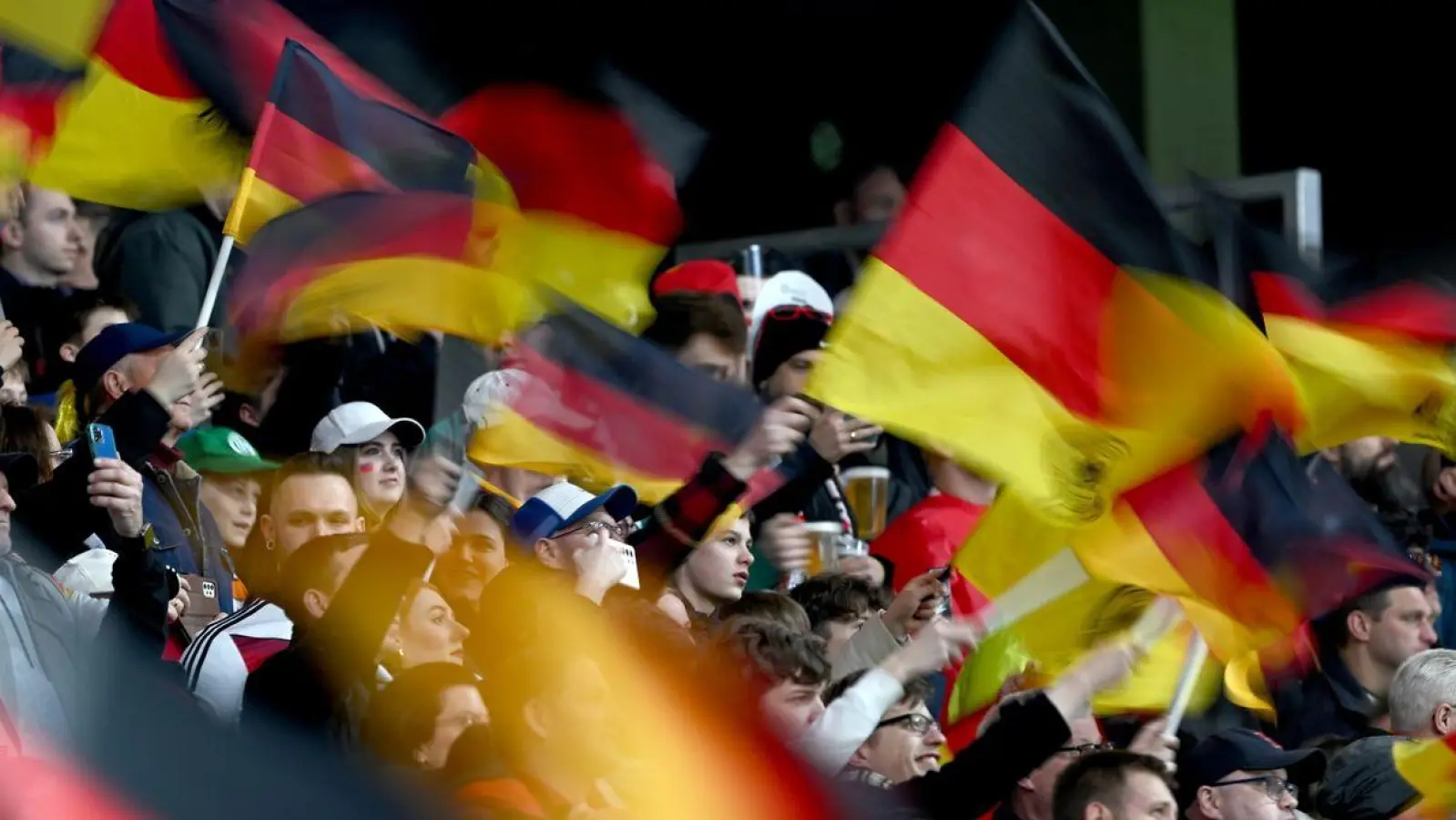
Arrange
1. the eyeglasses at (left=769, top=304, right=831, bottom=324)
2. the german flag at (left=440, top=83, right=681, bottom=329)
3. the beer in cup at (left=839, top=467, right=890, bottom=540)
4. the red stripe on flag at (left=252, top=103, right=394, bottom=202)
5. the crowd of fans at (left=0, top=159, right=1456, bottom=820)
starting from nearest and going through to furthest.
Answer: the crowd of fans at (left=0, top=159, right=1456, bottom=820), the red stripe on flag at (left=252, top=103, right=394, bottom=202), the german flag at (left=440, top=83, right=681, bottom=329), the eyeglasses at (left=769, top=304, right=831, bottom=324), the beer in cup at (left=839, top=467, right=890, bottom=540)

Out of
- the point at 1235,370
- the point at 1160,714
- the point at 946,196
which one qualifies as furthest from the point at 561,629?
the point at 1160,714

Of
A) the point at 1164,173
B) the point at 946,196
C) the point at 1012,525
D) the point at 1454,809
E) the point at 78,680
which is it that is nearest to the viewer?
the point at 78,680

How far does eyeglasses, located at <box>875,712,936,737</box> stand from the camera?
564 centimetres

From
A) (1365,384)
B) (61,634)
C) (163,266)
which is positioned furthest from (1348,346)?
(61,634)

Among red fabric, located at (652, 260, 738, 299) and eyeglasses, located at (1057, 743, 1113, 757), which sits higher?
red fabric, located at (652, 260, 738, 299)

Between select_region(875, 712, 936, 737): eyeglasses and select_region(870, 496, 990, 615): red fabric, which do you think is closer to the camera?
select_region(875, 712, 936, 737): eyeglasses

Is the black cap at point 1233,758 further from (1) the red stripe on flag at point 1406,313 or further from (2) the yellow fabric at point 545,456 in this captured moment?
(2) the yellow fabric at point 545,456

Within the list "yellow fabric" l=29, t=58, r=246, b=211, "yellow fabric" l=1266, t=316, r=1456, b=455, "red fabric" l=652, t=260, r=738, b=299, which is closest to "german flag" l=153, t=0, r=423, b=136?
"yellow fabric" l=29, t=58, r=246, b=211

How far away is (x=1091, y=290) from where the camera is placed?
531 centimetres

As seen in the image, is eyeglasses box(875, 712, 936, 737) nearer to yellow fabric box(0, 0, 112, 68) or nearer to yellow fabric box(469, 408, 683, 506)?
yellow fabric box(469, 408, 683, 506)

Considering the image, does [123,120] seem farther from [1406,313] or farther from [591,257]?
[1406,313]

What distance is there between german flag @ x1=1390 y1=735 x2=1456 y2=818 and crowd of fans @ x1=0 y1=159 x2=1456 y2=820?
0.04m

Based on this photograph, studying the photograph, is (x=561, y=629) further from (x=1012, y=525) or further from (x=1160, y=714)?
(x=1160, y=714)

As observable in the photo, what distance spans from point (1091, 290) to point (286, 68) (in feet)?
6.60
